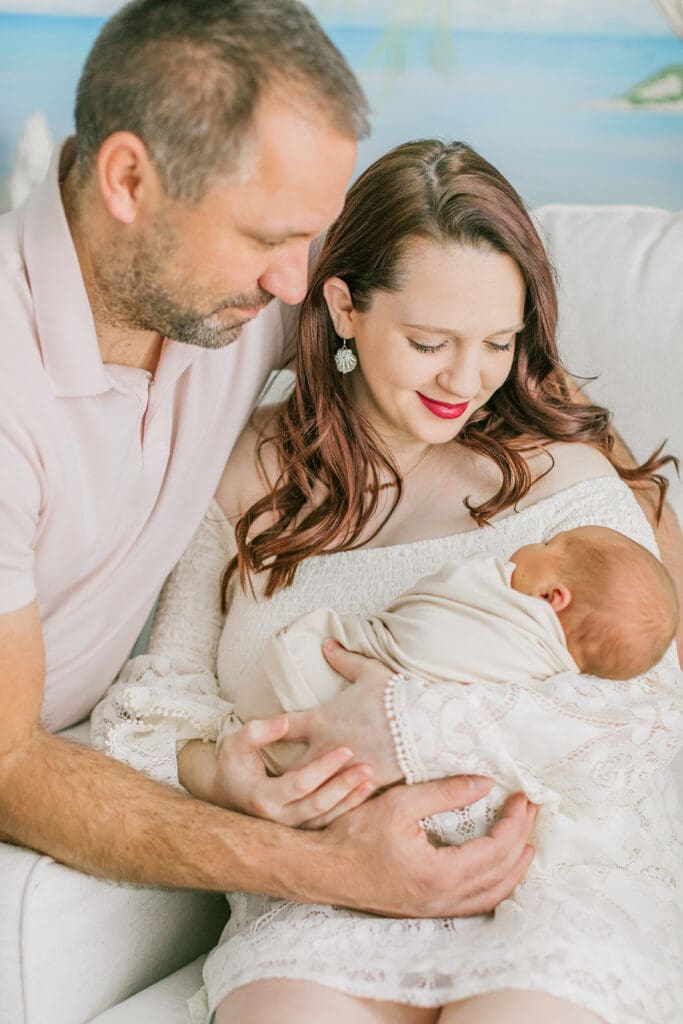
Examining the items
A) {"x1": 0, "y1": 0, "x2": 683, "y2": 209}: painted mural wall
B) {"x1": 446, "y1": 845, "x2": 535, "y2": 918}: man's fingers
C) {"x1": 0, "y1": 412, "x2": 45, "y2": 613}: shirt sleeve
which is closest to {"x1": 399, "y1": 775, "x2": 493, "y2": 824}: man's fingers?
{"x1": 446, "y1": 845, "x2": 535, "y2": 918}: man's fingers

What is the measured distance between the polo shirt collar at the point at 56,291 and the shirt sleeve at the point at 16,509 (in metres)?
0.12

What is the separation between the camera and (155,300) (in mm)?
1685

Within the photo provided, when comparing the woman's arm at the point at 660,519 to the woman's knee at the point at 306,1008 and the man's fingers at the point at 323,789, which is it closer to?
the man's fingers at the point at 323,789

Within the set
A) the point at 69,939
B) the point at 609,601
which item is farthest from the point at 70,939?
the point at 609,601

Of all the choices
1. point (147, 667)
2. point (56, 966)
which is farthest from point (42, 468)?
point (56, 966)

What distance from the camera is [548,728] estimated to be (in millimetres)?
1576

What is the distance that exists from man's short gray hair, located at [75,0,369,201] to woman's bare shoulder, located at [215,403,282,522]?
0.67m

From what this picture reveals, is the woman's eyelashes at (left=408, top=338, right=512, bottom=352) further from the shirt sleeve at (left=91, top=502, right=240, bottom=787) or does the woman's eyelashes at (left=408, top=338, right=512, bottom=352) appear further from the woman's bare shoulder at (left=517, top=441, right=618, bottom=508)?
the shirt sleeve at (left=91, top=502, right=240, bottom=787)

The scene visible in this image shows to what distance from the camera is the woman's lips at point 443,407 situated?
1.98 metres

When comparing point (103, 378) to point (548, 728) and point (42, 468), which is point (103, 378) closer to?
point (42, 468)

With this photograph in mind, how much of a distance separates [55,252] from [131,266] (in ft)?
0.41

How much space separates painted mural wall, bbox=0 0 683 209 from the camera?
2863 mm

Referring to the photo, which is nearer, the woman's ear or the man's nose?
the man's nose

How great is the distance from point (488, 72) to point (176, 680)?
1776mm
